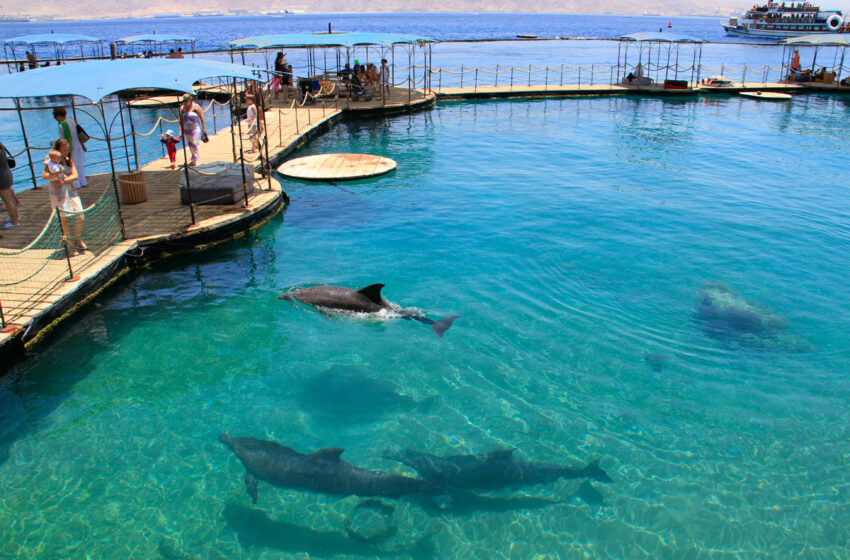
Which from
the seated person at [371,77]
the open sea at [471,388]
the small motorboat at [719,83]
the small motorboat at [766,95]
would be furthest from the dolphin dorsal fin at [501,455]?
the small motorboat at [719,83]

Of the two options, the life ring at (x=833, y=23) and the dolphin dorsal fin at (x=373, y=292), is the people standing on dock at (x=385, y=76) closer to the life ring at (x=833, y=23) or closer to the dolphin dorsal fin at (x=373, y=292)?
the dolphin dorsal fin at (x=373, y=292)

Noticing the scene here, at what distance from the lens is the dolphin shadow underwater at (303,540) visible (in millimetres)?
5871

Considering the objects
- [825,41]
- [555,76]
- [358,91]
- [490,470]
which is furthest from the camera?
[555,76]

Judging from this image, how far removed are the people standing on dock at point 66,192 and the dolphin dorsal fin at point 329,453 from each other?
21.0 ft

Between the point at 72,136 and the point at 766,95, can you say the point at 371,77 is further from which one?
the point at 766,95

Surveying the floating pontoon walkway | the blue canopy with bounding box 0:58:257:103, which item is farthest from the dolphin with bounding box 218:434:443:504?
the floating pontoon walkway

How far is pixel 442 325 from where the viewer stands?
32.4 feet

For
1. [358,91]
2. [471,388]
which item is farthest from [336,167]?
[358,91]

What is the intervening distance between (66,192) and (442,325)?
7170 mm

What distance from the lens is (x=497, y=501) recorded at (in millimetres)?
6383

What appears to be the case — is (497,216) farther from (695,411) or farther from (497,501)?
(497,501)

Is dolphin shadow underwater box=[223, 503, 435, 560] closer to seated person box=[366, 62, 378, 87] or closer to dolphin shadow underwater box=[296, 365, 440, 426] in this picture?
dolphin shadow underwater box=[296, 365, 440, 426]

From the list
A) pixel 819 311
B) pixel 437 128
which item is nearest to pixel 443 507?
pixel 819 311

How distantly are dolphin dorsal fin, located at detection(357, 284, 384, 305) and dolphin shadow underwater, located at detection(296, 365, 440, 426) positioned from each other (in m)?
1.55
